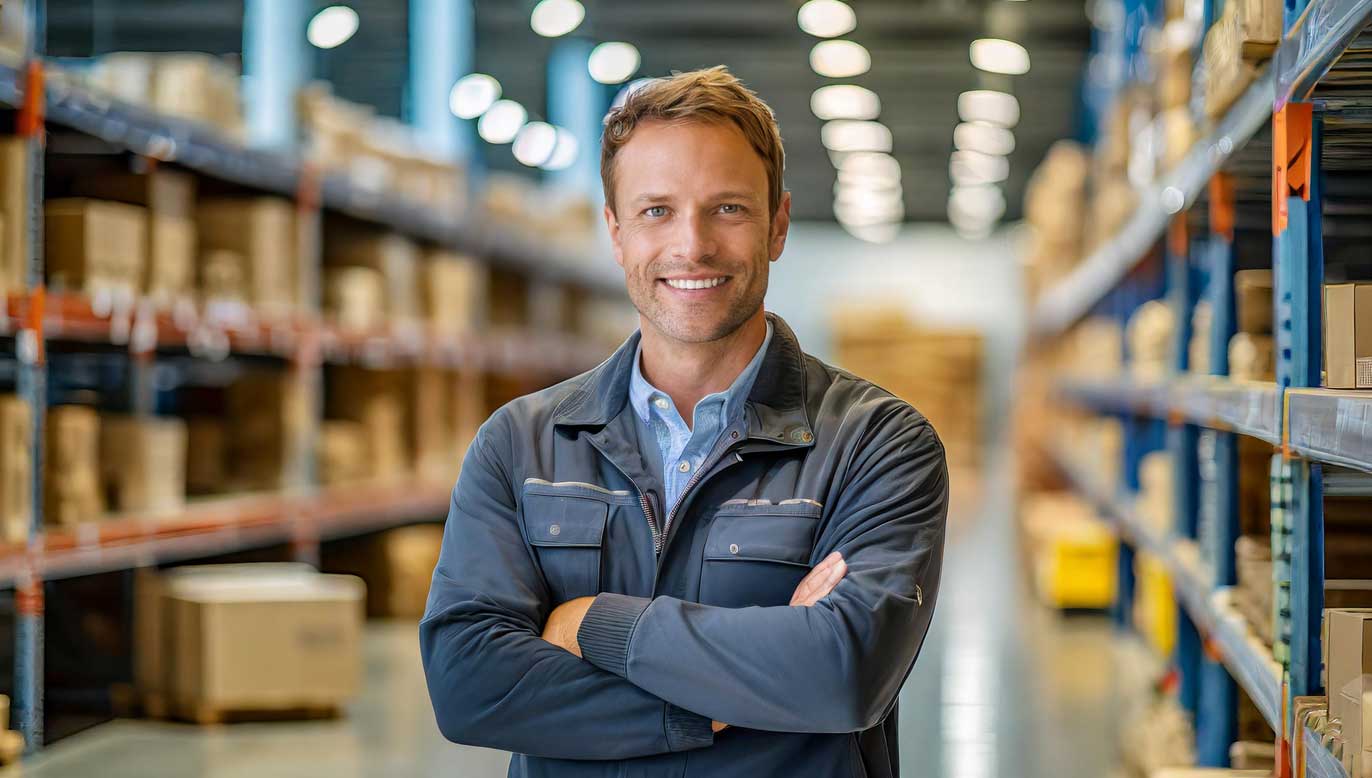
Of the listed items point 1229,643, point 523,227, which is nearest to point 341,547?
point 523,227

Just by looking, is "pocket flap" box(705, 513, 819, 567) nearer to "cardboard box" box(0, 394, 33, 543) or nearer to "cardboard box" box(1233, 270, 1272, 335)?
"cardboard box" box(1233, 270, 1272, 335)

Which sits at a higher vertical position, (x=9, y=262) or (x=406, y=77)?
(x=406, y=77)

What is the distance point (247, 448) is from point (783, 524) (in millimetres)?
5691

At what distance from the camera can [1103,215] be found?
338 inches

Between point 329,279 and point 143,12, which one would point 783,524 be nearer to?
point 329,279

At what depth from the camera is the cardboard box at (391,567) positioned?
326 inches

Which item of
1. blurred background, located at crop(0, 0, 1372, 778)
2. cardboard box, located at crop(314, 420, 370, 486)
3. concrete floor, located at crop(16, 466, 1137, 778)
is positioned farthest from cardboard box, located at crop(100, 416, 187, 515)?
cardboard box, located at crop(314, 420, 370, 486)

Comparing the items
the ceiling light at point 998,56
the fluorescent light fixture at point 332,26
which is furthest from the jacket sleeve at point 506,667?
the ceiling light at point 998,56

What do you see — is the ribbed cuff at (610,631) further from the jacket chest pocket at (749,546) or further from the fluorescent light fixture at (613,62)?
the fluorescent light fixture at (613,62)

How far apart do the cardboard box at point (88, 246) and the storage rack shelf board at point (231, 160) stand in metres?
0.31

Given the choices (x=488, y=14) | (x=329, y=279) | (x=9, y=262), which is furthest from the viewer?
(x=488, y=14)

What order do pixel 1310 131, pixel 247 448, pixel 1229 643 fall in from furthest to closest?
pixel 247 448
pixel 1229 643
pixel 1310 131

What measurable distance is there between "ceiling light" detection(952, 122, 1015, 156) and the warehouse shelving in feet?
43.5

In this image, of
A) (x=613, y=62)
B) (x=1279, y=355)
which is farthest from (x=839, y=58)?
(x=1279, y=355)
